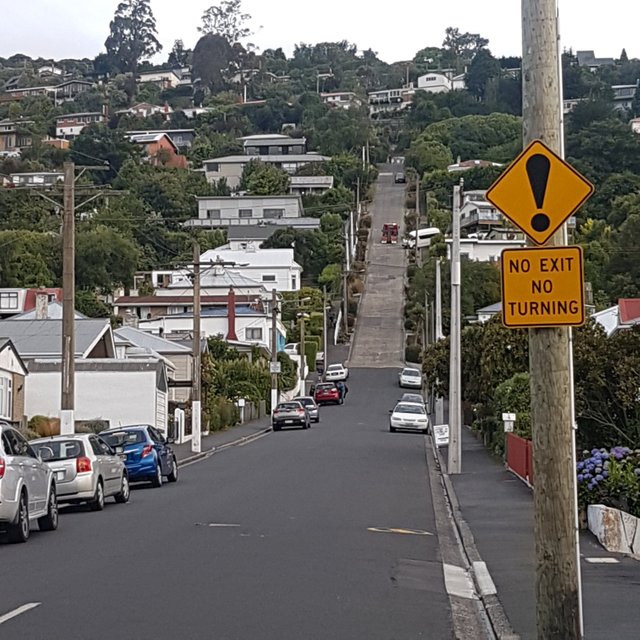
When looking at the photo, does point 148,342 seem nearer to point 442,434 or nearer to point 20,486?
point 442,434

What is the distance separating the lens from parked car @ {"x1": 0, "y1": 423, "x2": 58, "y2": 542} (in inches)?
674

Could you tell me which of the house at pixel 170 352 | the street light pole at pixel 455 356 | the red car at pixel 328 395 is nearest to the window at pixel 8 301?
the house at pixel 170 352

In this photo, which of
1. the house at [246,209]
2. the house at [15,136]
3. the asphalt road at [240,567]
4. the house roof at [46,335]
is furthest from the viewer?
the house at [15,136]

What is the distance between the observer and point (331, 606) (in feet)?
40.0

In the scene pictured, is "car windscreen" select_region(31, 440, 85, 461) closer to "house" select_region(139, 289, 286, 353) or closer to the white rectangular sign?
the white rectangular sign

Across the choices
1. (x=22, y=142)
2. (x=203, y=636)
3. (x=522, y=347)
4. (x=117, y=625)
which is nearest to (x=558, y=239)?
(x=203, y=636)

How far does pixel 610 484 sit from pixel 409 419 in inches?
1450

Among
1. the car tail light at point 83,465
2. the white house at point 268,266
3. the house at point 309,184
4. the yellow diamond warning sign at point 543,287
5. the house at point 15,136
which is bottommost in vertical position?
the car tail light at point 83,465

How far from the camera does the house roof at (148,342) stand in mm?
66800

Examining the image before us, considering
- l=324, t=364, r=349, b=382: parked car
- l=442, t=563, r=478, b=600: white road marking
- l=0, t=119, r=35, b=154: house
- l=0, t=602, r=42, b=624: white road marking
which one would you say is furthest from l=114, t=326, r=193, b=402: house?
l=0, t=119, r=35, b=154: house

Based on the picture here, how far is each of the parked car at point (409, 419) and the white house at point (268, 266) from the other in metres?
58.9

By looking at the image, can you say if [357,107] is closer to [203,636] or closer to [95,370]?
[95,370]

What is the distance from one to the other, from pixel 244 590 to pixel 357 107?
18511 centimetres

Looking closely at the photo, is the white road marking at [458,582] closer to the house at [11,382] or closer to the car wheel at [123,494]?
Answer: the car wheel at [123,494]
